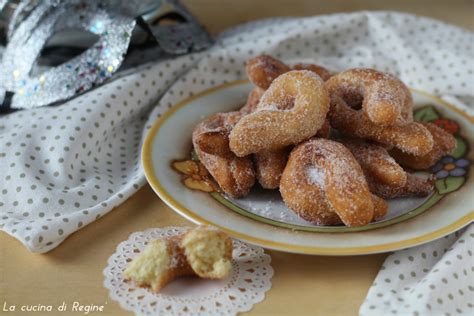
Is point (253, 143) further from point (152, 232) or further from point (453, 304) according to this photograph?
point (453, 304)

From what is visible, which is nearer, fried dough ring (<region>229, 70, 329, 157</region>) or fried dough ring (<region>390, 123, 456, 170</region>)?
fried dough ring (<region>229, 70, 329, 157</region>)

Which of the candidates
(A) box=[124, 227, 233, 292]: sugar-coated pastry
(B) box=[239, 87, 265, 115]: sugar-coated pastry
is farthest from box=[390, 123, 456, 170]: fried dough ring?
(A) box=[124, 227, 233, 292]: sugar-coated pastry

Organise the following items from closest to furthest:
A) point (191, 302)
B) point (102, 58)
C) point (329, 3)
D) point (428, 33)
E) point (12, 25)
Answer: point (191, 302) < point (102, 58) < point (12, 25) < point (428, 33) < point (329, 3)

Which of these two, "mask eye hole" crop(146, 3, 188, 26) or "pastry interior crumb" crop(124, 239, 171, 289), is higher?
"mask eye hole" crop(146, 3, 188, 26)

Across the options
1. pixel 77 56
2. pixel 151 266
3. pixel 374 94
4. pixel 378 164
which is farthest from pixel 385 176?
pixel 77 56

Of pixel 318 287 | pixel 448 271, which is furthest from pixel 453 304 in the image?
pixel 318 287

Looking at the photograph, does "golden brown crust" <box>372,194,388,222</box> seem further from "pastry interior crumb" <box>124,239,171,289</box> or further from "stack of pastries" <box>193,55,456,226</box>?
"pastry interior crumb" <box>124,239,171,289</box>
